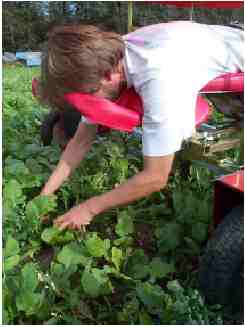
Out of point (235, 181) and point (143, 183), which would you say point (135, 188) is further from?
point (235, 181)

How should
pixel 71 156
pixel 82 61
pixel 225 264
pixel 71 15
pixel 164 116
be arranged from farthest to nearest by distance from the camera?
pixel 71 15
pixel 71 156
pixel 82 61
pixel 164 116
pixel 225 264

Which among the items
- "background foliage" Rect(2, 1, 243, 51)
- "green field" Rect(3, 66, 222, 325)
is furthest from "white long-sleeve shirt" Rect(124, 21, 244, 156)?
"background foliage" Rect(2, 1, 243, 51)

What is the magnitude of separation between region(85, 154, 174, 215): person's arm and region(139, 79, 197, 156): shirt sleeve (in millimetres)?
27

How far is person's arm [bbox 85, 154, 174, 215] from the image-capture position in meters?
1.42

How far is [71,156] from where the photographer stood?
1848 mm

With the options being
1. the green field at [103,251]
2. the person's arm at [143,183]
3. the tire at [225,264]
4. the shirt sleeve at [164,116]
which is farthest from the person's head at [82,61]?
the tire at [225,264]

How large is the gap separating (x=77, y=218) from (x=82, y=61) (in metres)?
0.46

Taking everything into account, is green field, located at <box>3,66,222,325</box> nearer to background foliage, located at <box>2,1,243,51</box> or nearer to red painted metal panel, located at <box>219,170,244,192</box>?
red painted metal panel, located at <box>219,170,244,192</box>

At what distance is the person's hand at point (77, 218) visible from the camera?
151cm

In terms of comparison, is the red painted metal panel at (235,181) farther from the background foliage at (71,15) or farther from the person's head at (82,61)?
the background foliage at (71,15)

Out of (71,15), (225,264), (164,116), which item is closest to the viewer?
(225,264)

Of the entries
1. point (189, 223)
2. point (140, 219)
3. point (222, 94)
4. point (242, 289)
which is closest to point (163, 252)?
point (189, 223)

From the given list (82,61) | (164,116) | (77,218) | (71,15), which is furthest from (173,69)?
(71,15)

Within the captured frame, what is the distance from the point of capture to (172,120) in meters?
1.38
